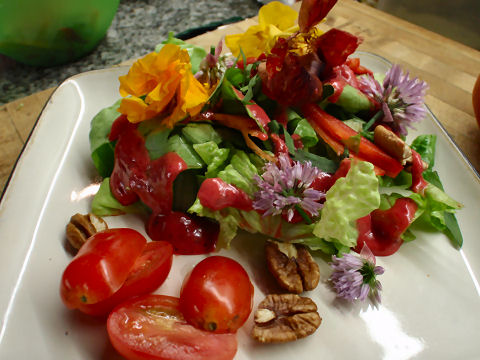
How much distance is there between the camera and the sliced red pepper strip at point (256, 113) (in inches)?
42.1

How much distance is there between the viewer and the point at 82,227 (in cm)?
99

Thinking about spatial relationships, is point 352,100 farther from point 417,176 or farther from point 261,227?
point 261,227

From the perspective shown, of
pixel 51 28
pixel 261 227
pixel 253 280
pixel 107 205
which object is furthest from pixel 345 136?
pixel 51 28

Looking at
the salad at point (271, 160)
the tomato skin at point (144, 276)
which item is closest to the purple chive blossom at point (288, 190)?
the salad at point (271, 160)

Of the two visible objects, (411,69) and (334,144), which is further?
(411,69)

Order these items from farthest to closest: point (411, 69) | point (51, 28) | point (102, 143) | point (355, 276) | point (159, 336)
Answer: point (411, 69) → point (51, 28) → point (102, 143) → point (355, 276) → point (159, 336)

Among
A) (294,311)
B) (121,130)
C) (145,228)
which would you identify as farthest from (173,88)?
(294,311)

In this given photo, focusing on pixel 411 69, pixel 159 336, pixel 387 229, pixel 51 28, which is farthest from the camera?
pixel 411 69

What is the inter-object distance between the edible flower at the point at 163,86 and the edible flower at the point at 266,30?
24cm

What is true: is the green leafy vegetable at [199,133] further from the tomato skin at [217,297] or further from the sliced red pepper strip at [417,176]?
the sliced red pepper strip at [417,176]

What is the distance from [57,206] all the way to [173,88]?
1.46 ft

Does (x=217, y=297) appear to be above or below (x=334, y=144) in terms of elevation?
below

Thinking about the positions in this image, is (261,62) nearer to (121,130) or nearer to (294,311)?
(121,130)

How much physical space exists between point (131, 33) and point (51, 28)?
0.67m
